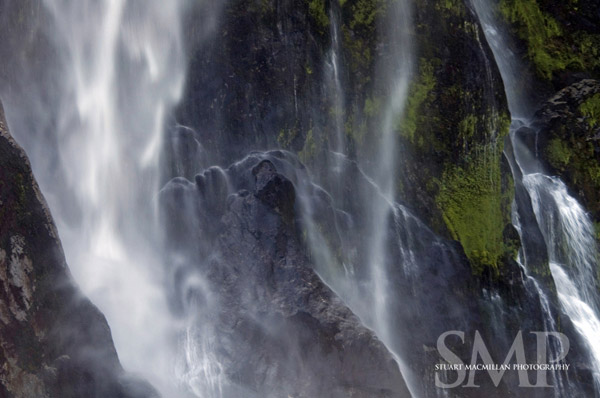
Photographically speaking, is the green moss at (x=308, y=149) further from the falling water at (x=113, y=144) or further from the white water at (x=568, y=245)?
the white water at (x=568, y=245)

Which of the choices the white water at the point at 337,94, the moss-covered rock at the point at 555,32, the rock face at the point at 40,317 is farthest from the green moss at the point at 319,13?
the rock face at the point at 40,317

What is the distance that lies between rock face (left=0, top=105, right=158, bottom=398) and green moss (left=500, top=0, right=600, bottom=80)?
944cm

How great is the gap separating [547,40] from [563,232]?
3871mm

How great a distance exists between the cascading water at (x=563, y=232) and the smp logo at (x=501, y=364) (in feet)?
2.18

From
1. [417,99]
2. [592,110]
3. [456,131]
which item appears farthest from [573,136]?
[417,99]

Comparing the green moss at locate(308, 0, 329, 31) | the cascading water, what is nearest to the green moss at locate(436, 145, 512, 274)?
the cascading water

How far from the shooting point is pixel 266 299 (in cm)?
851

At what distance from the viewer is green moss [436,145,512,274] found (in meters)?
10.1

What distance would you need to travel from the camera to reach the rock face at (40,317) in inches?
Answer: 258

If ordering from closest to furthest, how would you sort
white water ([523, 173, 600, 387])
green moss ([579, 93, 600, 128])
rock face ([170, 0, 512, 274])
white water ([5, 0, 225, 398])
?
white water ([5, 0, 225, 398]), rock face ([170, 0, 512, 274]), white water ([523, 173, 600, 387]), green moss ([579, 93, 600, 128])

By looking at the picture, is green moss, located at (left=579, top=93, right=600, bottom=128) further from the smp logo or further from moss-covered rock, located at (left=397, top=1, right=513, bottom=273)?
the smp logo

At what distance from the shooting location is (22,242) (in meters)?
6.97

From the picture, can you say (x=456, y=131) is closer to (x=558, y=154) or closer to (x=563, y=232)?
(x=563, y=232)

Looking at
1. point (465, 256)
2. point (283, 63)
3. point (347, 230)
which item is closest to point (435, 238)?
point (465, 256)
